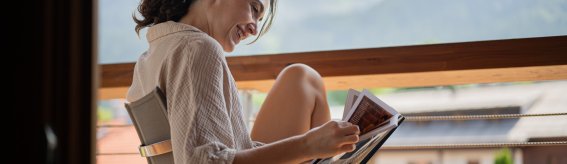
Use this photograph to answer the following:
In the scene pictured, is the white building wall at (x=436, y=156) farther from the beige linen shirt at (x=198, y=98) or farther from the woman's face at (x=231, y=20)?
the beige linen shirt at (x=198, y=98)

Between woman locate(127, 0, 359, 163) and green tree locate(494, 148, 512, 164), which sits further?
green tree locate(494, 148, 512, 164)

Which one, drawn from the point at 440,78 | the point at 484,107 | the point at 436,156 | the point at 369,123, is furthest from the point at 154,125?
the point at 484,107

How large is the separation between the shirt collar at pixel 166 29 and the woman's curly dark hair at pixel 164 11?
0.08 m

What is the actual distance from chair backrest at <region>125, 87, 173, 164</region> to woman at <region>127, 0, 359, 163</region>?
0.03m

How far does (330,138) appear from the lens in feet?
4.53

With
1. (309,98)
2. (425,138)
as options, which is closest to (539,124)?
(425,138)

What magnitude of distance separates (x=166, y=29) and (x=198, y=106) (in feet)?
1.02

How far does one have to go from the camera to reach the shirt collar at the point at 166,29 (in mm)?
1566

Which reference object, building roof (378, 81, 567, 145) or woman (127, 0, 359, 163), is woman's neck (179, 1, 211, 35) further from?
building roof (378, 81, 567, 145)

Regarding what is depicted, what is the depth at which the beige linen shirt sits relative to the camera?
135 cm

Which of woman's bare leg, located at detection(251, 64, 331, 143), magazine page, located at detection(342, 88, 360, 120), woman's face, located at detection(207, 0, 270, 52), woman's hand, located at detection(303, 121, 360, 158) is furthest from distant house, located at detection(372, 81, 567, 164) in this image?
woman's hand, located at detection(303, 121, 360, 158)
